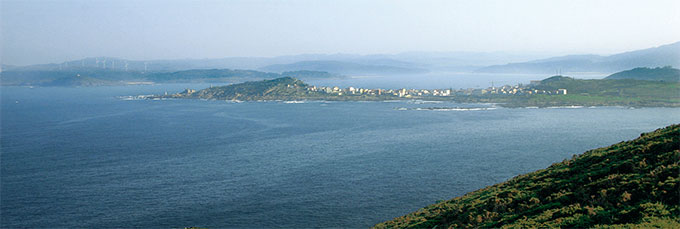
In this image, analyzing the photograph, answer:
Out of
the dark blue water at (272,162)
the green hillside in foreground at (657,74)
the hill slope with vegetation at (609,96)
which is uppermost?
the green hillside in foreground at (657,74)

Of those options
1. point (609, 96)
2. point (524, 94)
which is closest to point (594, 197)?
point (609, 96)

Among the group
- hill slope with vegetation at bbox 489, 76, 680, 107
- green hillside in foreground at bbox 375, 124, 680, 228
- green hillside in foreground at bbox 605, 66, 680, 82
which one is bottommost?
green hillside in foreground at bbox 375, 124, 680, 228

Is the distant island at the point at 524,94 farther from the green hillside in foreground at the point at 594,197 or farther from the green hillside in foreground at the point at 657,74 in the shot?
the green hillside in foreground at the point at 594,197

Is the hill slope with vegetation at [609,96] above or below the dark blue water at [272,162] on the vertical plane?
above

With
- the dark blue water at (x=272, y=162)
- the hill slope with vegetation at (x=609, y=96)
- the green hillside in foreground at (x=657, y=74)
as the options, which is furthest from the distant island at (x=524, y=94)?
the green hillside in foreground at (x=657, y=74)

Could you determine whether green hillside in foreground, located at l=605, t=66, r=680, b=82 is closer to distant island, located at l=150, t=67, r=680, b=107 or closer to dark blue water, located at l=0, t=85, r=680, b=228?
distant island, located at l=150, t=67, r=680, b=107

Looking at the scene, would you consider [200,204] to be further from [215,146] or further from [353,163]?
[215,146]

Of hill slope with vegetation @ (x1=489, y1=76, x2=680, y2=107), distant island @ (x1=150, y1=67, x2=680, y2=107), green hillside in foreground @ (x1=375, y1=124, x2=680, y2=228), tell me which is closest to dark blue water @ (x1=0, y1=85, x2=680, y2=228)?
green hillside in foreground @ (x1=375, y1=124, x2=680, y2=228)
